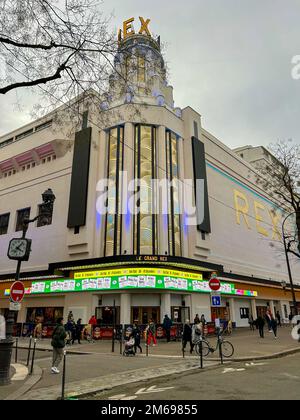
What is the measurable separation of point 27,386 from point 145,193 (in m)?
21.7

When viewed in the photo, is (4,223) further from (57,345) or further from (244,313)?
(57,345)

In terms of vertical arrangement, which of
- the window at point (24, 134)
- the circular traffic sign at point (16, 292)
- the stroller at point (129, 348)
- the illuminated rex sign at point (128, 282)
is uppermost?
the window at point (24, 134)

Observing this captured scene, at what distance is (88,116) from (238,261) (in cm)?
3275

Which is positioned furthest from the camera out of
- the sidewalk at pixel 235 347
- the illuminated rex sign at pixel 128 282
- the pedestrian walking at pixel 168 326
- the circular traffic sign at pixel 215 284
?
the illuminated rex sign at pixel 128 282

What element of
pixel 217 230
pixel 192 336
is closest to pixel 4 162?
pixel 217 230

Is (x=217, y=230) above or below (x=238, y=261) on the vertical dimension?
above

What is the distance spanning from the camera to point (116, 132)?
31359 mm

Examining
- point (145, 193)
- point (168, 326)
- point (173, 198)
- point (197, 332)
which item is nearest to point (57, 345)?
point (197, 332)

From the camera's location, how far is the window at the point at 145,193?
2739 cm

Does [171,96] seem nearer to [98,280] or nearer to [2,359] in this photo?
[98,280]

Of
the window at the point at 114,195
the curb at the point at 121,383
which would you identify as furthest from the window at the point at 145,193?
the curb at the point at 121,383

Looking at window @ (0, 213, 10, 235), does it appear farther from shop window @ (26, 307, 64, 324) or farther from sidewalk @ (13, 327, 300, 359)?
sidewalk @ (13, 327, 300, 359)

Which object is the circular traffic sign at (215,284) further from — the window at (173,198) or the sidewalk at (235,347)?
the window at (173,198)

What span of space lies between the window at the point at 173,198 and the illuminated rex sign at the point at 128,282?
2902 mm
